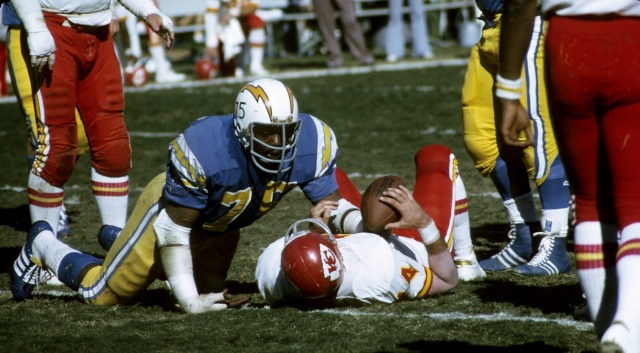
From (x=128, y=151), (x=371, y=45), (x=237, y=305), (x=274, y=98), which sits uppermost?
(x=274, y=98)

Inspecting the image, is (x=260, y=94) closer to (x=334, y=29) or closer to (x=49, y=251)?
(x=49, y=251)

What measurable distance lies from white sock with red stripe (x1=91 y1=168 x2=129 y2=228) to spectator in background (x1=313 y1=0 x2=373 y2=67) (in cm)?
1103

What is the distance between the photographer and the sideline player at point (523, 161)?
16.2 ft

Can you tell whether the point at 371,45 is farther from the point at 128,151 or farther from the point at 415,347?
the point at 415,347

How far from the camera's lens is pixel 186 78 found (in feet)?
53.4

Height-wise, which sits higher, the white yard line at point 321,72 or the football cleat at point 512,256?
the football cleat at point 512,256

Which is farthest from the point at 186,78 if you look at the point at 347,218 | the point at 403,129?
the point at 347,218

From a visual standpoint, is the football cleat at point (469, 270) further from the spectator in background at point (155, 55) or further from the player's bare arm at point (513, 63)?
the spectator in background at point (155, 55)

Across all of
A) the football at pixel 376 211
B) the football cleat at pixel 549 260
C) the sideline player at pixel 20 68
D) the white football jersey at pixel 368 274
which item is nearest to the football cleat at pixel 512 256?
the football cleat at pixel 549 260

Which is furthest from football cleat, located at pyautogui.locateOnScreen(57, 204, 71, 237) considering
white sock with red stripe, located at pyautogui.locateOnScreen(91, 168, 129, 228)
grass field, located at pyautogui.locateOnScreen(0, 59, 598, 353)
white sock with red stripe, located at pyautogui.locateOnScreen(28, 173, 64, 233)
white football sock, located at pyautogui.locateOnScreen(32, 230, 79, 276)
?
white football sock, located at pyautogui.locateOnScreen(32, 230, 79, 276)

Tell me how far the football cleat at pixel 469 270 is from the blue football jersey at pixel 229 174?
80 cm

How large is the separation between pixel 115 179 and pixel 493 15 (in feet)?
6.86

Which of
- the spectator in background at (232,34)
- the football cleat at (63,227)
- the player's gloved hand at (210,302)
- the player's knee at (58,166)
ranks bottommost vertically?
the spectator in background at (232,34)

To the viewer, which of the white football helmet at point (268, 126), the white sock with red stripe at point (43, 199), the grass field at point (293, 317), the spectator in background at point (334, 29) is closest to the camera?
the grass field at point (293, 317)
